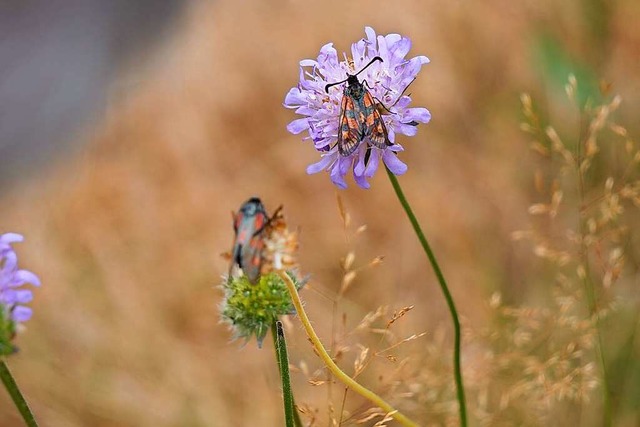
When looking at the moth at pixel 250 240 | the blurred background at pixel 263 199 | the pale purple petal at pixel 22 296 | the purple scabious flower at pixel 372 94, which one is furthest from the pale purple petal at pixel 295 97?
the blurred background at pixel 263 199

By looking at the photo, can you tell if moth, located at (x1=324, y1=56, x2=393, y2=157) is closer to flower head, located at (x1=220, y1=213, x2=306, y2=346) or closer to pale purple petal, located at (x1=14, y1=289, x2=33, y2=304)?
flower head, located at (x1=220, y1=213, x2=306, y2=346)

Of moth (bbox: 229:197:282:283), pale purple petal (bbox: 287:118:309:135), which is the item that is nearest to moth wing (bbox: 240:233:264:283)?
moth (bbox: 229:197:282:283)

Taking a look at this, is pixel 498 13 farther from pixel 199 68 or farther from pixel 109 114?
pixel 109 114

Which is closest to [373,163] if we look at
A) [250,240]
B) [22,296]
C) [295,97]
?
[295,97]

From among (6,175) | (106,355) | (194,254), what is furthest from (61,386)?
(6,175)

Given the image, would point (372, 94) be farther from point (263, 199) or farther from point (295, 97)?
point (263, 199)
